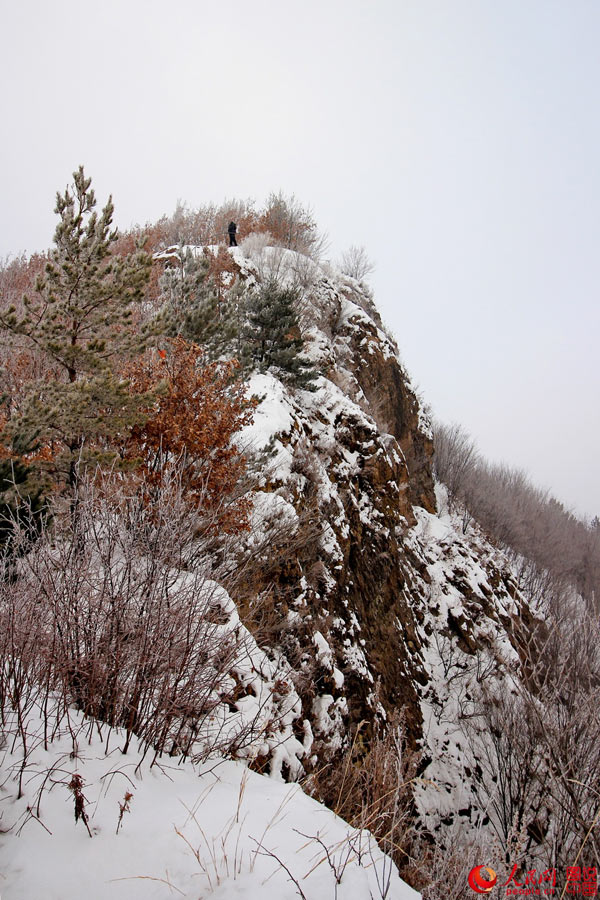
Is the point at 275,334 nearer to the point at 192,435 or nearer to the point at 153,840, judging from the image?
the point at 192,435

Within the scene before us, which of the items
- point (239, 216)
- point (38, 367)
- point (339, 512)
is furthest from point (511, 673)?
point (239, 216)

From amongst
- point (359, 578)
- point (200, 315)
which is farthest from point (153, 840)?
point (200, 315)

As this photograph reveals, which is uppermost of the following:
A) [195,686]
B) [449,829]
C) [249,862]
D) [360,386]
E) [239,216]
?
[239,216]

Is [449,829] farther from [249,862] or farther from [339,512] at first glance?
[249,862]

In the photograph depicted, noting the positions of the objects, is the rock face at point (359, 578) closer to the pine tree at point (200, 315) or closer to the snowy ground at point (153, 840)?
the pine tree at point (200, 315)

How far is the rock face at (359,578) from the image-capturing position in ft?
21.3

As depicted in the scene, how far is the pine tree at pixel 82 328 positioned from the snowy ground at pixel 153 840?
12.2 feet

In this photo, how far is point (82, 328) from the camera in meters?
5.79

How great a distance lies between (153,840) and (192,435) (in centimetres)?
427

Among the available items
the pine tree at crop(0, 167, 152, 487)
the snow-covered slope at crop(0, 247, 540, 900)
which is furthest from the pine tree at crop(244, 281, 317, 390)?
the pine tree at crop(0, 167, 152, 487)

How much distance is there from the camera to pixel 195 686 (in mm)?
2773

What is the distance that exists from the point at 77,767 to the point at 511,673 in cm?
1103

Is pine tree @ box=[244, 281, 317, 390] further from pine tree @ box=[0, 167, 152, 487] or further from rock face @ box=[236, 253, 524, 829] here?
pine tree @ box=[0, 167, 152, 487]

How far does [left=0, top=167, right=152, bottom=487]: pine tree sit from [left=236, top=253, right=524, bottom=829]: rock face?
2.80 metres
